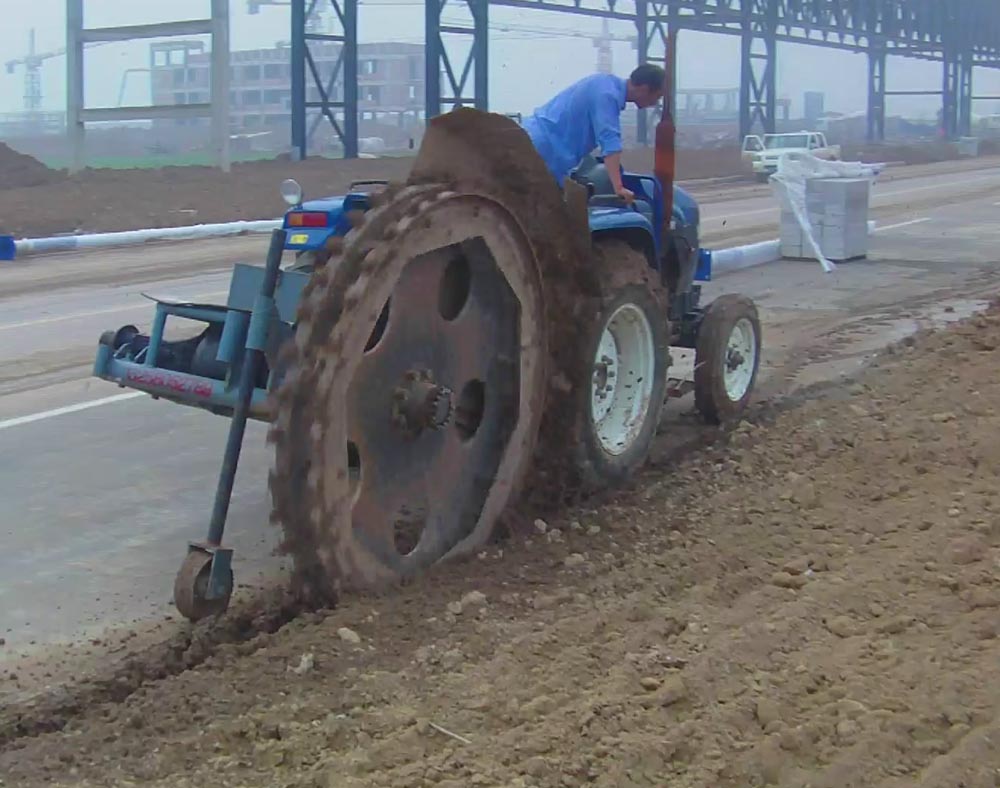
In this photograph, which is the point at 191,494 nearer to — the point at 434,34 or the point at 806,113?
the point at 434,34

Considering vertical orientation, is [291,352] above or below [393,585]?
above

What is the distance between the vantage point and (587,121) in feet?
21.6

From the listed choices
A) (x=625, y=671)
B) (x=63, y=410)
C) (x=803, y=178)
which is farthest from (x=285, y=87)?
(x=625, y=671)

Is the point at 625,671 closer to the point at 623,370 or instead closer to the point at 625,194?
the point at 623,370

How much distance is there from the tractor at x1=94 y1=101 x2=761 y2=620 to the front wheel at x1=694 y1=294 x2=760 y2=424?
1.06 meters

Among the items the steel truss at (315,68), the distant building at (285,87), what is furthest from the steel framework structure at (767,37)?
the distant building at (285,87)

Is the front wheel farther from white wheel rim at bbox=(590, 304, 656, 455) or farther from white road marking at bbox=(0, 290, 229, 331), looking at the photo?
white road marking at bbox=(0, 290, 229, 331)

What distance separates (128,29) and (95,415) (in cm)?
2552

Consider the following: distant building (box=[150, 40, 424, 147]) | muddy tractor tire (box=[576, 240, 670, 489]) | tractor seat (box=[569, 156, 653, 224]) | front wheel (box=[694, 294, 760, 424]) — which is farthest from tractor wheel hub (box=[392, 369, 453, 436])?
distant building (box=[150, 40, 424, 147])

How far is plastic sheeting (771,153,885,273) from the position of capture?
16.2 m

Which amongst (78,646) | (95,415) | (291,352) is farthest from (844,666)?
(95,415)

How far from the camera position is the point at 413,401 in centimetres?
466

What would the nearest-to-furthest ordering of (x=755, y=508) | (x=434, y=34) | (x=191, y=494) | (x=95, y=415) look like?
(x=755, y=508)
(x=191, y=494)
(x=95, y=415)
(x=434, y=34)

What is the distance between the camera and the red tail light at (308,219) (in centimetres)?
566
